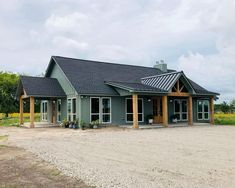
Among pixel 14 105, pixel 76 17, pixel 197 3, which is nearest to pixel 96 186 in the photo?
pixel 197 3

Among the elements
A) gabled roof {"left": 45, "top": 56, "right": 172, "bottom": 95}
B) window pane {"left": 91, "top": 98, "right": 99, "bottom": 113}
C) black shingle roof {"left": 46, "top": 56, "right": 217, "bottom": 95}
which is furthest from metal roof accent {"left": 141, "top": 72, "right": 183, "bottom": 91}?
window pane {"left": 91, "top": 98, "right": 99, "bottom": 113}

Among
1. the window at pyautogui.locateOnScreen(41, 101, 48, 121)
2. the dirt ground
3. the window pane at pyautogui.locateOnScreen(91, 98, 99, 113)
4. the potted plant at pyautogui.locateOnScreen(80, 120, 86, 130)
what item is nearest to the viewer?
the dirt ground

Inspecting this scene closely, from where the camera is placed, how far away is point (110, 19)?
19.5m

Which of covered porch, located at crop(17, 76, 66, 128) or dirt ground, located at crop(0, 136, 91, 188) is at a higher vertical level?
covered porch, located at crop(17, 76, 66, 128)

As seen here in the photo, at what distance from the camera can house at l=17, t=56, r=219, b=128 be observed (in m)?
20.9

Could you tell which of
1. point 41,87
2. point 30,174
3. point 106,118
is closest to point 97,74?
point 106,118

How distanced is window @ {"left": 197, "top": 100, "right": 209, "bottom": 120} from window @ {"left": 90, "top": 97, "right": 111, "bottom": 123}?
10025 mm

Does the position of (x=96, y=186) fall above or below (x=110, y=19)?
below

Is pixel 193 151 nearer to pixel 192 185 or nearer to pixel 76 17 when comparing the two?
pixel 192 185

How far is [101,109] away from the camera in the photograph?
21.5 meters

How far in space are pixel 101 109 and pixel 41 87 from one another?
5040 millimetres

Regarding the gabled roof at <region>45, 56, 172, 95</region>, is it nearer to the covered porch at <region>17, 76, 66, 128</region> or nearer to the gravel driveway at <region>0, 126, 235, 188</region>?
the covered porch at <region>17, 76, 66, 128</region>

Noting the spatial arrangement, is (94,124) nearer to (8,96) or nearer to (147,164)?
(147,164)

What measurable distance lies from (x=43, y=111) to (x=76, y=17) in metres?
12.6
